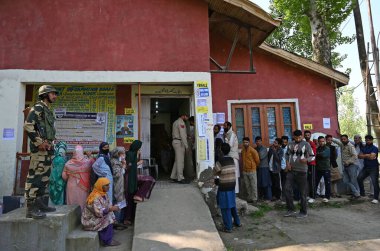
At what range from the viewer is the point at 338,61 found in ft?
65.0

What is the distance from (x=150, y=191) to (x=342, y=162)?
5855mm

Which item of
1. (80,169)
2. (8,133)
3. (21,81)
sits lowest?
(80,169)

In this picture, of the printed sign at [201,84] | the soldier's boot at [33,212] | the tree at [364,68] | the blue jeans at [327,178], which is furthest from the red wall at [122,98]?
the tree at [364,68]

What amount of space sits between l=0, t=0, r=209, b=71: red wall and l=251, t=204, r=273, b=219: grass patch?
3.63m

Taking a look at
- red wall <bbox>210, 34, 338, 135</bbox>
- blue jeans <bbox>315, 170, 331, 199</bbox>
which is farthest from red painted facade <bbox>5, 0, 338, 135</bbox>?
blue jeans <bbox>315, 170, 331, 199</bbox>

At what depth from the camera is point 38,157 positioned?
13.3 ft

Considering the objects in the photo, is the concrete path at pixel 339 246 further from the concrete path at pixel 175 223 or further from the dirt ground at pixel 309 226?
the concrete path at pixel 175 223

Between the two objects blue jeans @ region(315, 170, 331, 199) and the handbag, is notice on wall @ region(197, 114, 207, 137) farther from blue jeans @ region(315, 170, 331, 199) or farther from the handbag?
the handbag

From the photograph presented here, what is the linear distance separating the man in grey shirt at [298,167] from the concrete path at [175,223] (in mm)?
2200

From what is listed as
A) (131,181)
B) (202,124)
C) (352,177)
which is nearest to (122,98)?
(202,124)

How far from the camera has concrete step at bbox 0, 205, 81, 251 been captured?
13.1 feet

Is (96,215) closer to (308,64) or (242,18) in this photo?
(242,18)

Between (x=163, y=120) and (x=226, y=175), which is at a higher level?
(x=163, y=120)

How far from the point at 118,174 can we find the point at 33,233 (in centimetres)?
168
